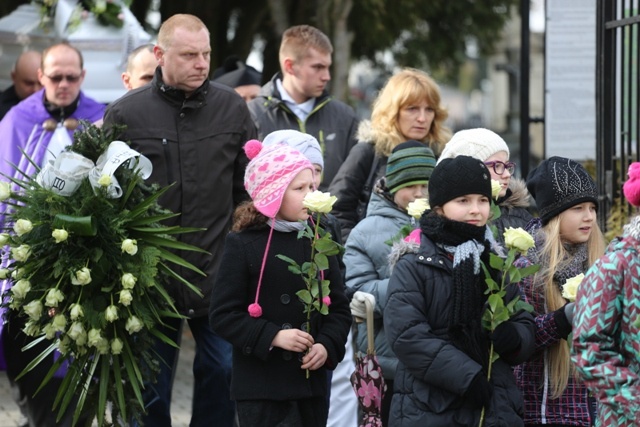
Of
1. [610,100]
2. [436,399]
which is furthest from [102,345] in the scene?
[610,100]

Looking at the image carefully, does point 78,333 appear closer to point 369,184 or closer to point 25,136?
point 25,136

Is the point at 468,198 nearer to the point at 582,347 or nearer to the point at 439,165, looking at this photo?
the point at 439,165

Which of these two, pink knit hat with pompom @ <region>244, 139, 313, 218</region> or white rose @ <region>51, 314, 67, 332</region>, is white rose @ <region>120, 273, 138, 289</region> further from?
pink knit hat with pompom @ <region>244, 139, 313, 218</region>

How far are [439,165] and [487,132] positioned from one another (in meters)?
1.07

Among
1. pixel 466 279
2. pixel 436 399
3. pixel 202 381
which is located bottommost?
pixel 202 381

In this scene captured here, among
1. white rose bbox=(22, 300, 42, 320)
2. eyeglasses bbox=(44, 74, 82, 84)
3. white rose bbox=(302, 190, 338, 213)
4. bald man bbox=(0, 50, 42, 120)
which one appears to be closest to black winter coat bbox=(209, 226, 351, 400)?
white rose bbox=(302, 190, 338, 213)

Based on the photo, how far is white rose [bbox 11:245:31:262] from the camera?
575 centimetres

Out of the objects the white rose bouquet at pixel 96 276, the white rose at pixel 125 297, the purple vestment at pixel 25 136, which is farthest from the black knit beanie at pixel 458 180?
the purple vestment at pixel 25 136

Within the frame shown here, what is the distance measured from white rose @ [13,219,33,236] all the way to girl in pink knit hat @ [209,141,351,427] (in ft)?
3.02

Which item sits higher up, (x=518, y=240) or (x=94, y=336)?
(x=518, y=240)

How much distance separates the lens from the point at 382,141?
752 centimetres

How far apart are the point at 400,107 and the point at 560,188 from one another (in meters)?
1.98

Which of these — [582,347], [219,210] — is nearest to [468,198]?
[582,347]

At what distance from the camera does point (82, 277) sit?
5.75 metres
